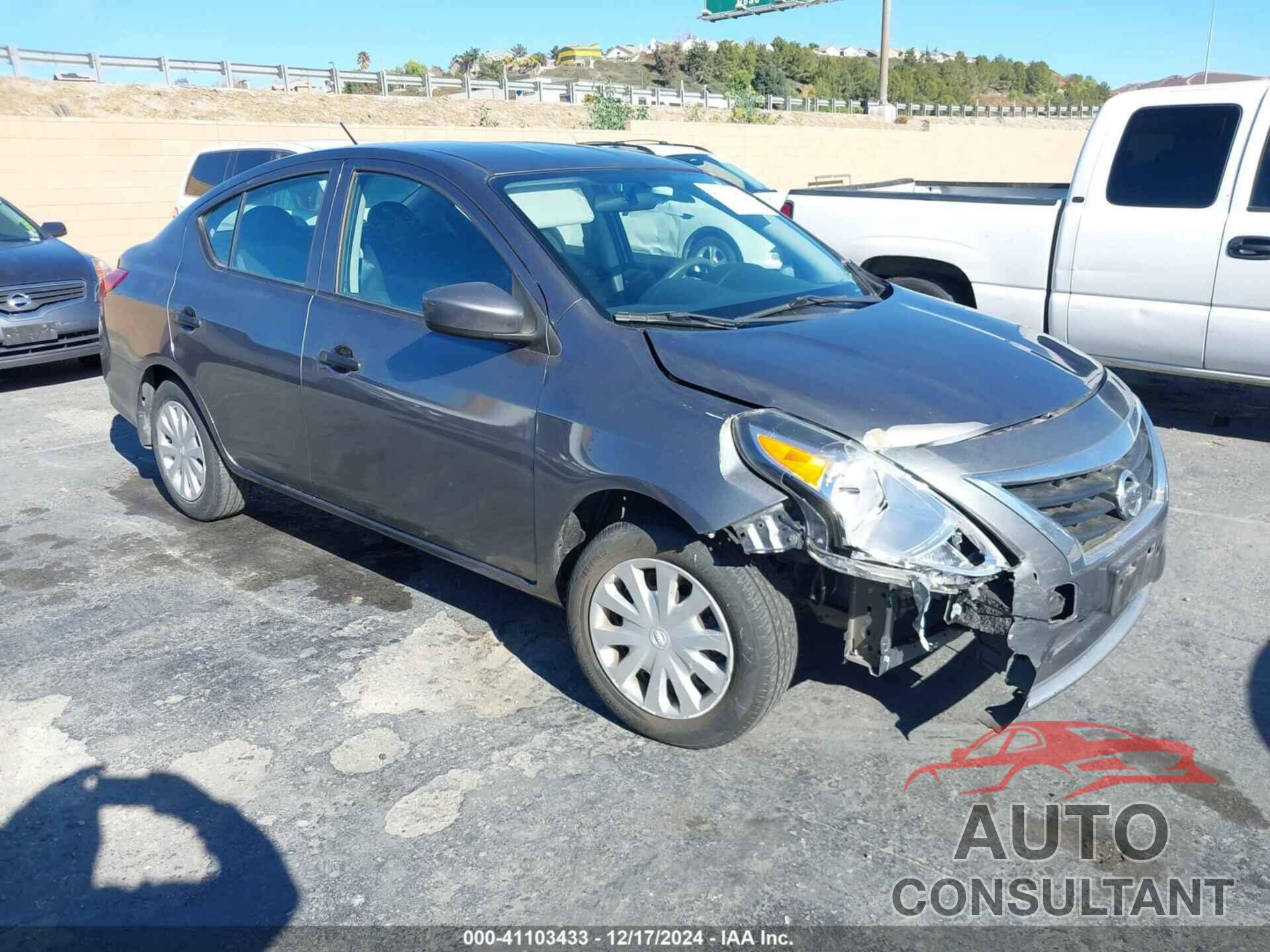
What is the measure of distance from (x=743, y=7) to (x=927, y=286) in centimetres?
2770

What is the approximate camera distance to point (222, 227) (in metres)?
5.00

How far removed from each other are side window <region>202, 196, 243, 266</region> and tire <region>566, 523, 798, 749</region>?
8.29ft

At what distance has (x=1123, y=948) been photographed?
262cm

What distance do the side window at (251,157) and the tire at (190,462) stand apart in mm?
5886

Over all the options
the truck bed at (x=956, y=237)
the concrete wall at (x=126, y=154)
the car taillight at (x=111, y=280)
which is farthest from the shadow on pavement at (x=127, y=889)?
the concrete wall at (x=126, y=154)

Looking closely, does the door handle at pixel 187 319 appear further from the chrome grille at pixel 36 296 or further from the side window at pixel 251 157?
the side window at pixel 251 157

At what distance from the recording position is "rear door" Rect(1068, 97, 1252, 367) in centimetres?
618

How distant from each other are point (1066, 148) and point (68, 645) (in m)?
44.9

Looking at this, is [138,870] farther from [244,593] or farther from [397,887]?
[244,593]

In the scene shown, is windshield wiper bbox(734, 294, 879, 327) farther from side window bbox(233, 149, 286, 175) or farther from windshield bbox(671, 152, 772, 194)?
side window bbox(233, 149, 286, 175)

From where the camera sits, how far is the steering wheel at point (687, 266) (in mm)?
3889

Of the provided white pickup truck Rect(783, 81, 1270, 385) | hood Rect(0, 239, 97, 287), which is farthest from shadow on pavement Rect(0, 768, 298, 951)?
hood Rect(0, 239, 97, 287)

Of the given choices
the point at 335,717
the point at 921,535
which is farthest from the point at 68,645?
the point at 921,535

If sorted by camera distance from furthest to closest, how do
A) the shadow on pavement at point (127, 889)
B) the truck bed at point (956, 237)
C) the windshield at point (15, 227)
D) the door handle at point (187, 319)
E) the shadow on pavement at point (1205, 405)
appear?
the windshield at point (15, 227)
the shadow on pavement at point (1205, 405)
the truck bed at point (956, 237)
the door handle at point (187, 319)
the shadow on pavement at point (127, 889)
